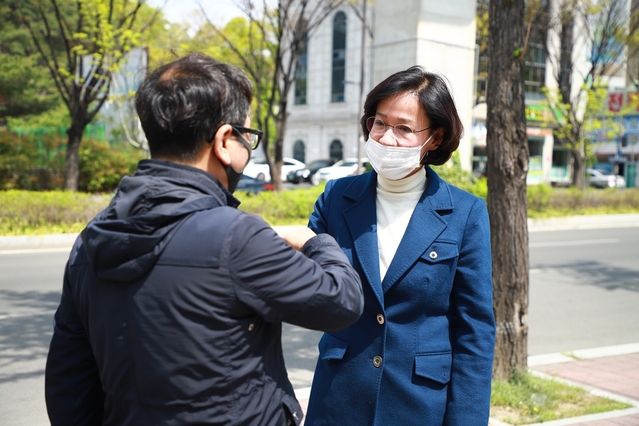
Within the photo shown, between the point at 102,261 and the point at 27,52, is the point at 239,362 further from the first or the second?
the point at 27,52

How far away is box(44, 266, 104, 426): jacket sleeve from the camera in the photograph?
5.72ft

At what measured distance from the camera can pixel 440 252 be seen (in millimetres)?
2207

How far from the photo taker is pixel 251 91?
1.72m

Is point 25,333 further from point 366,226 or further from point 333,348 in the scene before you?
point 366,226

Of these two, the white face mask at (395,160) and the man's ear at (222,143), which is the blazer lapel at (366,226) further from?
the man's ear at (222,143)

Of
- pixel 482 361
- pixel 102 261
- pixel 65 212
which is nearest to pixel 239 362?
pixel 102 261

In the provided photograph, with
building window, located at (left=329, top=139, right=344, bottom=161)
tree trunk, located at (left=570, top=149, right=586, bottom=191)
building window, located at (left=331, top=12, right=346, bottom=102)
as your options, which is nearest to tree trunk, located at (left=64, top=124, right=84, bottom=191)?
tree trunk, located at (left=570, top=149, right=586, bottom=191)

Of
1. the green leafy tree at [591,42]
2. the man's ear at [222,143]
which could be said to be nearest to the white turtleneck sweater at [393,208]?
the man's ear at [222,143]

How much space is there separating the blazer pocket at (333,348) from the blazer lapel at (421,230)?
9.6 inches

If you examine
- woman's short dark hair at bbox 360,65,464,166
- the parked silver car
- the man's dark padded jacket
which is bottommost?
the parked silver car

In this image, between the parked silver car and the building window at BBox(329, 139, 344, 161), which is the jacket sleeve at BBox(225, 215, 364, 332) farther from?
the building window at BBox(329, 139, 344, 161)

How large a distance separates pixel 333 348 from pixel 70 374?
0.86 metres

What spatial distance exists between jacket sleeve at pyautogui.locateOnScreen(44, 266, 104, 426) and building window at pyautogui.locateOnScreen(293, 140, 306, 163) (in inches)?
1872

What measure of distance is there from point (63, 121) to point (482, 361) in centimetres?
3730
